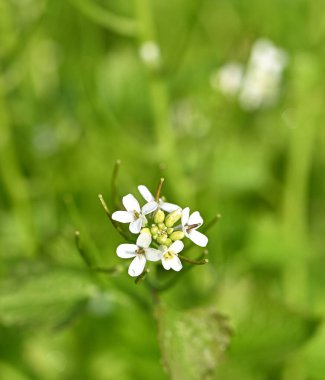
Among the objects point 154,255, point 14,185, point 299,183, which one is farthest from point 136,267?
point 299,183

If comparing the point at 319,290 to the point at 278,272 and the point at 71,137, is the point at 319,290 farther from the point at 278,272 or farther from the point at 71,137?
the point at 71,137

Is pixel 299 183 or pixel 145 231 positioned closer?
pixel 145 231

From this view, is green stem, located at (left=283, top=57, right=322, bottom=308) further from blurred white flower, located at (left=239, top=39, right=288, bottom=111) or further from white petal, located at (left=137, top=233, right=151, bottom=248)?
white petal, located at (left=137, top=233, right=151, bottom=248)

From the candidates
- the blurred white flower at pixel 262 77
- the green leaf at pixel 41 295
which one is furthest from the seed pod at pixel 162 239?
the blurred white flower at pixel 262 77

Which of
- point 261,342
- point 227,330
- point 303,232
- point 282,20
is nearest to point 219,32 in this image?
point 282,20

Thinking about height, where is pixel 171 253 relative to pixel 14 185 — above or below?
below

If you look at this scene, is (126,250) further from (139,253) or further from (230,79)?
(230,79)

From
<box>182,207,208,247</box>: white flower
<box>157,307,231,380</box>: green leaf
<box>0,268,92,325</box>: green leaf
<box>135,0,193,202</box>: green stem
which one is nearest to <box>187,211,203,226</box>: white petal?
<box>182,207,208,247</box>: white flower
